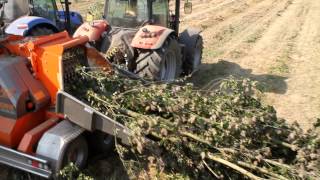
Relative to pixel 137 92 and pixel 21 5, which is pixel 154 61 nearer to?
pixel 137 92

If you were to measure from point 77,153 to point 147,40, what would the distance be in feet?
8.43

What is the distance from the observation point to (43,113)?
505 centimetres

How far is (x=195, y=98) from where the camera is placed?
484 cm

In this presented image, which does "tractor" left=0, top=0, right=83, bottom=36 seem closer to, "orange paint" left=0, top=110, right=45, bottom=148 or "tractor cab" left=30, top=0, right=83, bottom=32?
"tractor cab" left=30, top=0, right=83, bottom=32

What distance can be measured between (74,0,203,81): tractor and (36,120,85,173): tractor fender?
91.6 inches

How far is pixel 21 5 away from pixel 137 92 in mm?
5233

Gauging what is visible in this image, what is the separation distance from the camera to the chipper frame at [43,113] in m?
4.58

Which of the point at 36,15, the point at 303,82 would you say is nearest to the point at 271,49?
the point at 303,82

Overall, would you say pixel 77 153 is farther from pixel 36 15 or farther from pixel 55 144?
pixel 36 15

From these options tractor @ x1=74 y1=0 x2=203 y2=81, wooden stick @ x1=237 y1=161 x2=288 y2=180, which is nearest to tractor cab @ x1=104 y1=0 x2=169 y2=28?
tractor @ x1=74 y1=0 x2=203 y2=81

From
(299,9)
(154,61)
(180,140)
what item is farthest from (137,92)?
(299,9)

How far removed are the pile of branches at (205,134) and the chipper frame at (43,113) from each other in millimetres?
209

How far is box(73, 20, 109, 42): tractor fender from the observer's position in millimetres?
7516

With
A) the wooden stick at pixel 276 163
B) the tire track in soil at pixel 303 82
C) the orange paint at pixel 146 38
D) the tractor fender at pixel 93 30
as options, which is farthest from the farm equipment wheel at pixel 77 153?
the tire track in soil at pixel 303 82
